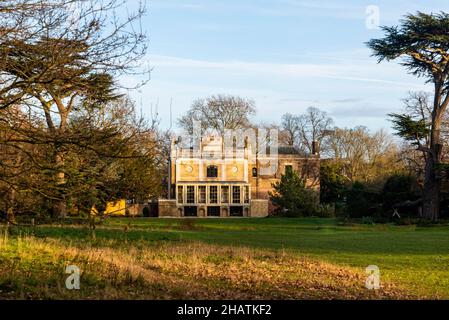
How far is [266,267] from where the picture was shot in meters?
13.1

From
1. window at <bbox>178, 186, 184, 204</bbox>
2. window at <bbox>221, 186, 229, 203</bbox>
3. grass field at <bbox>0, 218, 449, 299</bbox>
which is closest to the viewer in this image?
grass field at <bbox>0, 218, 449, 299</bbox>

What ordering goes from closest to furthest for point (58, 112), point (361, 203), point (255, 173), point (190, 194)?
point (58, 112)
point (361, 203)
point (190, 194)
point (255, 173)

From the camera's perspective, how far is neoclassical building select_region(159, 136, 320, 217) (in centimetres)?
5856

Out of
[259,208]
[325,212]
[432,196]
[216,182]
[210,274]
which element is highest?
[216,182]

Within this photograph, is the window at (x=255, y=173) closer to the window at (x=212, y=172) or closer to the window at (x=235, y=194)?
the window at (x=212, y=172)

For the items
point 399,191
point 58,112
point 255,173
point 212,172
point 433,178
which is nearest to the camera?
point 58,112

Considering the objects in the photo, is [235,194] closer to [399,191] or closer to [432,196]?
[399,191]

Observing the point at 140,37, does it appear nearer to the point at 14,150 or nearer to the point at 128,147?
the point at 128,147

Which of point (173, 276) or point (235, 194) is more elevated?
point (235, 194)

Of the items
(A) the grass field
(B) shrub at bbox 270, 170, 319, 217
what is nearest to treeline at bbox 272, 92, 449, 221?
(B) shrub at bbox 270, 170, 319, 217

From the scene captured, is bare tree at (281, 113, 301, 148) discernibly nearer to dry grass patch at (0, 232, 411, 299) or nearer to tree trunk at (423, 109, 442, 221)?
tree trunk at (423, 109, 442, 221)

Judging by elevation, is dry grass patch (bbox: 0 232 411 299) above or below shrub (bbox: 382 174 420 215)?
below

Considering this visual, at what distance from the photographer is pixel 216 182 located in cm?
6012

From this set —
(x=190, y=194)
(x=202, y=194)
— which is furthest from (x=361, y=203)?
(x=190, y=194)
